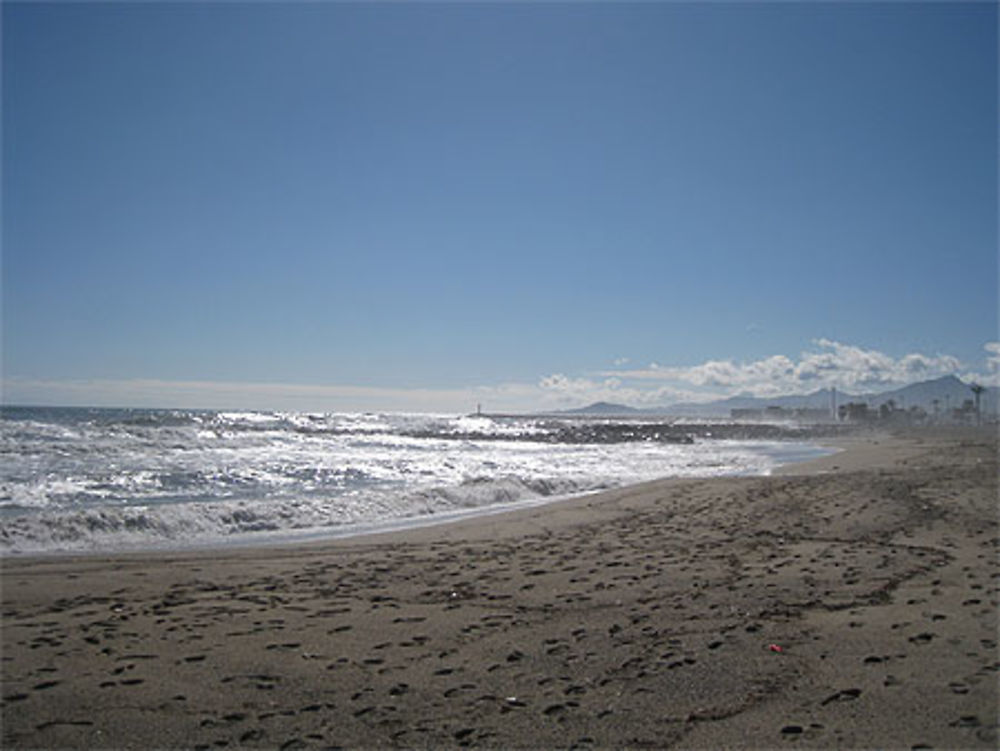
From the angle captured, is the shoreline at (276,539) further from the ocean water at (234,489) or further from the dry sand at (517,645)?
the dry sand at (517,645)

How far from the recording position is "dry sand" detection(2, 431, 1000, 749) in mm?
4141

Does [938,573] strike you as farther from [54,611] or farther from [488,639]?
[54,611]

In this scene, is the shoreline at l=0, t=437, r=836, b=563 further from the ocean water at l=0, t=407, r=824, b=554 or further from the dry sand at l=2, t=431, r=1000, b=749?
the dry sand at l=2, t=431, r=1000, b=749

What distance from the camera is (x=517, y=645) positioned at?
221 inches

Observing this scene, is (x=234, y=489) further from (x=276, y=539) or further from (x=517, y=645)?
(x=517, y=645)

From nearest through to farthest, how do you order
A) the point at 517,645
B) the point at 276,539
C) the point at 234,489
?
the point at 517,645 → the point at 276,539 → the point at 234,489

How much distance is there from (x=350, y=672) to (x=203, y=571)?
13.9ft

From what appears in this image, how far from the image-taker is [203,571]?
8.43 meters

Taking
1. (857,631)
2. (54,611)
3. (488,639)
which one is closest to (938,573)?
(857,631)

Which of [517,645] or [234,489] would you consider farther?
[234,489]

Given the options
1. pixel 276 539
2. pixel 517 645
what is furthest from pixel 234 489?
pixel 517 645

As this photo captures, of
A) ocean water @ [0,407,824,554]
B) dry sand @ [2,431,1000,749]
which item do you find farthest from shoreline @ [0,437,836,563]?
dry sand @ [2,431,1000,749]

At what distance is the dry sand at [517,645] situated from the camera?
4.14 meters

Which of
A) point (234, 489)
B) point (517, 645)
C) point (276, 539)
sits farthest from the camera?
point (234, 489)
